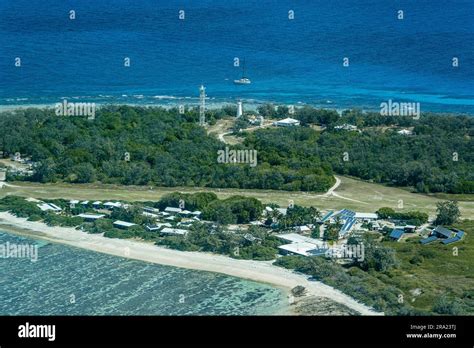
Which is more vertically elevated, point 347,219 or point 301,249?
point 347,219

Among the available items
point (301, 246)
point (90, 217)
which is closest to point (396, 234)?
point (301, 246)

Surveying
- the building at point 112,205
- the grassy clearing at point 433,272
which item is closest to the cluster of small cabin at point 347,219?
the grassy clearing at point 433,272

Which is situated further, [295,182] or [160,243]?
[295,182]

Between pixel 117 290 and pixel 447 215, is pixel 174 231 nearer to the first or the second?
pixel 117 290

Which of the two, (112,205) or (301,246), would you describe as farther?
(112,205)

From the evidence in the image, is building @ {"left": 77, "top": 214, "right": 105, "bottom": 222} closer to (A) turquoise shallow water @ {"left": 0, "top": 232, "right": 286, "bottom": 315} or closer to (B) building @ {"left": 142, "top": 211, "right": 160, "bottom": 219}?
(B) building @ {"left": 142, "top": 211, "right": 160, "bottom": 219}
